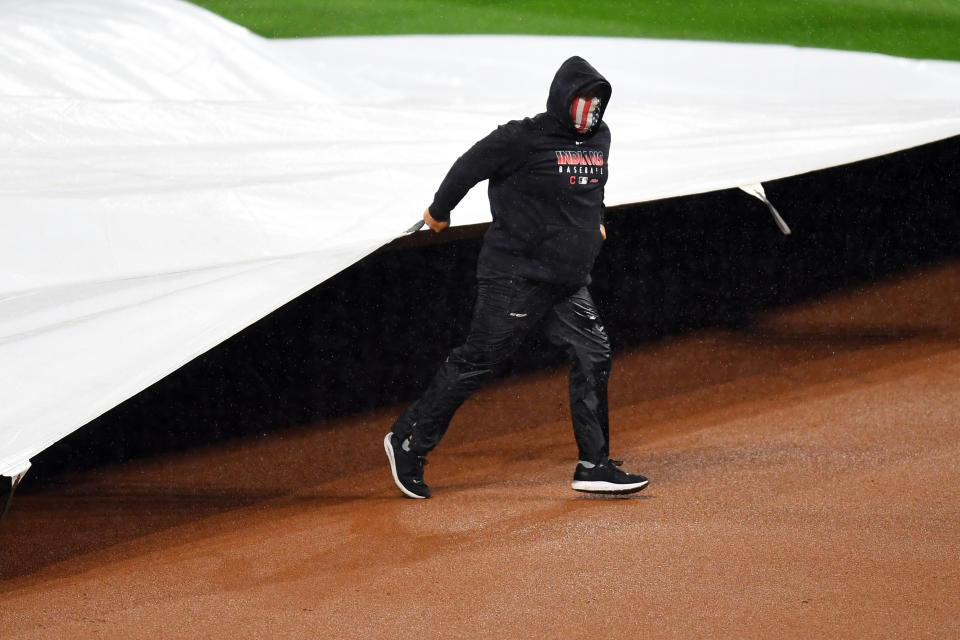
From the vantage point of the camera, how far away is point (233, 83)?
5.65m

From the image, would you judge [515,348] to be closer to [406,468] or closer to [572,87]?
[406,468]

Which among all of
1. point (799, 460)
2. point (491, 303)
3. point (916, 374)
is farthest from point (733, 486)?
point (916, 374)

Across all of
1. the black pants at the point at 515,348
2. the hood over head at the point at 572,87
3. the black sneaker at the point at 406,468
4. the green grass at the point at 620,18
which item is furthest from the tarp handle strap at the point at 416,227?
the green grass at the point at 620,18

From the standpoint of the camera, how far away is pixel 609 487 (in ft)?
13.0

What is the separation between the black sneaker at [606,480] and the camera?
3.95 meters

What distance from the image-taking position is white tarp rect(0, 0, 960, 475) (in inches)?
144

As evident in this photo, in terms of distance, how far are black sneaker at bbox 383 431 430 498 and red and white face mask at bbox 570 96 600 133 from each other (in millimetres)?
1349

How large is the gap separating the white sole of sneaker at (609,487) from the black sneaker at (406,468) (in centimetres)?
61

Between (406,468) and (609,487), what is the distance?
30.3 inches

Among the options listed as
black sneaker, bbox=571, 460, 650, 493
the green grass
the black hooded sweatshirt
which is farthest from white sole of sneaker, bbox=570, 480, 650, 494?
the green grass

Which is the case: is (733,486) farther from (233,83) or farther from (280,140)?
(233,83)

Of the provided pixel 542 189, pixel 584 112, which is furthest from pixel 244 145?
pixel 584 112

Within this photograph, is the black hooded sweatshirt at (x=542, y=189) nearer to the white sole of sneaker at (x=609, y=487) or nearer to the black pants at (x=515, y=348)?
the black pants at (x=515, y=348)

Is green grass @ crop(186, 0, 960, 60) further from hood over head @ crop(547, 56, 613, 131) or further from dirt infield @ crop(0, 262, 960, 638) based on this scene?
hood over head @ crop(547, 56, 613, 131)
